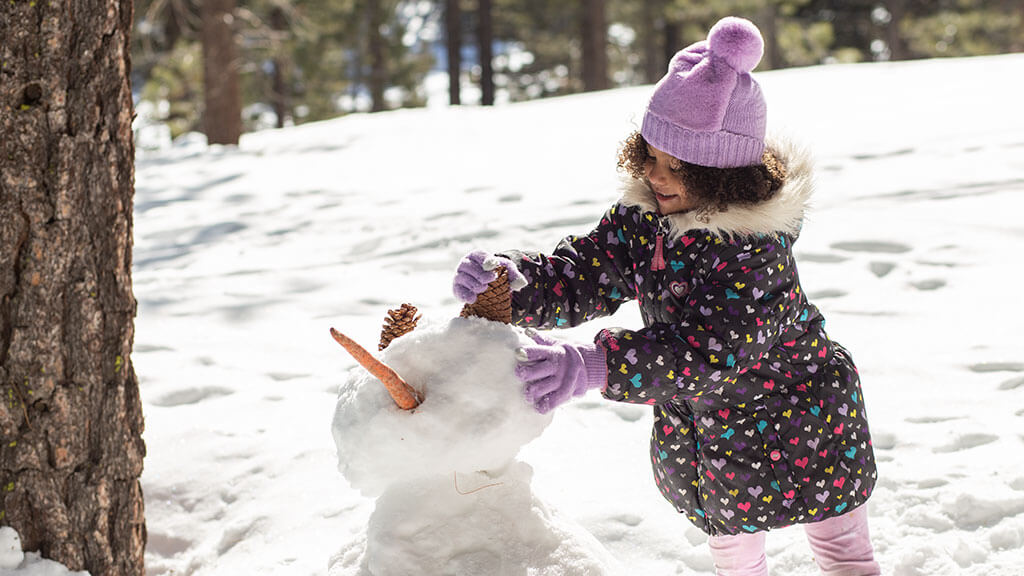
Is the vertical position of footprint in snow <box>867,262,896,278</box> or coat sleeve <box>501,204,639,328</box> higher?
coat sleeve <box>501,204,639,328</box>

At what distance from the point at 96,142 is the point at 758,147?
54.0 inches

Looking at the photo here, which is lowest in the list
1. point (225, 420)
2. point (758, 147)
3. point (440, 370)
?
point (225, 420)

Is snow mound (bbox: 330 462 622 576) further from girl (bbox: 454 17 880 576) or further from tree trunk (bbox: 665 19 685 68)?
tree trunk (bbox: 665 19 685 68)

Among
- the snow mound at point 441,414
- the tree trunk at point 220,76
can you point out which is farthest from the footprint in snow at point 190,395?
the tree trunk at point 220,76

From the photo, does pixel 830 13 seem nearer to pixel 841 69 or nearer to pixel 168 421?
pixel 841 69

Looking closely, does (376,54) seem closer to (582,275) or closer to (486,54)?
(486,54)

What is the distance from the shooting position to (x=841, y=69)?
30.6 ft

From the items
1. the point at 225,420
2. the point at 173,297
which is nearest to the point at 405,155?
the point at 173,297

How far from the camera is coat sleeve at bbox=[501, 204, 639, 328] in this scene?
2.04 metres

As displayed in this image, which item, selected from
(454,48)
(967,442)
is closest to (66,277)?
(967,442)

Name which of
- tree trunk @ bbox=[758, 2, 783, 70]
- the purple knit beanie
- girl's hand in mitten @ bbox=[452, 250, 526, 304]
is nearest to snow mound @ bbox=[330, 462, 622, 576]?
girl's hand in mitten @ bbox=[452, 250, 526, 304]

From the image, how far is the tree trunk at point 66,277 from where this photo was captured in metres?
1.75

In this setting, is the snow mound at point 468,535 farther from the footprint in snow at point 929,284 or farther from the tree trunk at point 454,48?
the tree trunk at point 454,48

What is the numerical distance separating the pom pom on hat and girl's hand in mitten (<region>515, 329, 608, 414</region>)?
0.68m
